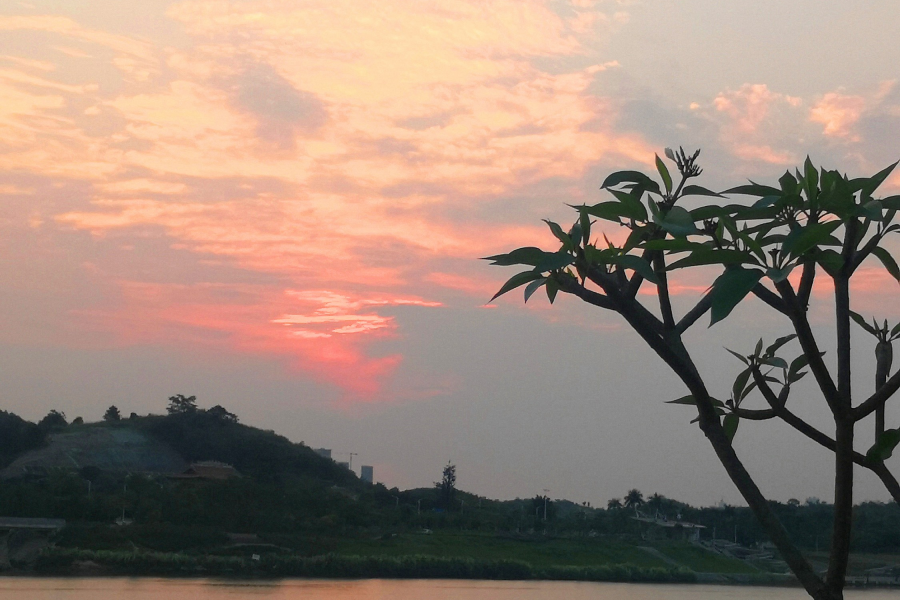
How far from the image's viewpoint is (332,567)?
64938 mm

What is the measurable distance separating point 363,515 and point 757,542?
118 feet

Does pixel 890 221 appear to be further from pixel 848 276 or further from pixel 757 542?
pixel 757 542

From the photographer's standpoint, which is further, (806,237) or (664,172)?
(664,172)

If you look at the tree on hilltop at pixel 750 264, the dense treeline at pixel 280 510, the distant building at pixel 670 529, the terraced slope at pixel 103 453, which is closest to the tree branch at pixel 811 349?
the tree on hilltop at pixel 750 264

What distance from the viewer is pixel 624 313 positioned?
8.91 feet

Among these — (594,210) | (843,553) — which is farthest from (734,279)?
(843,553)

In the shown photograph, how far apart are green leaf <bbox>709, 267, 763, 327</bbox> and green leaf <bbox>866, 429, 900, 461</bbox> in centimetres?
93

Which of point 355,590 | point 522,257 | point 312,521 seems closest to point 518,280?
point 522,257

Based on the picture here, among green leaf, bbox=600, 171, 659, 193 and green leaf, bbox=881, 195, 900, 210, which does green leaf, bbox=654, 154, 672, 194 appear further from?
green leaf, bbox=881, 195, 900, 210

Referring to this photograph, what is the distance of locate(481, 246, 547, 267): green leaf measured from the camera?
252 centimetres

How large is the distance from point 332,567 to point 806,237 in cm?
6554

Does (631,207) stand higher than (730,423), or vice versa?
(631,207)

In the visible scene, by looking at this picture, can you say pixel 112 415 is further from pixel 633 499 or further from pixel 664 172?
pixel 664 172

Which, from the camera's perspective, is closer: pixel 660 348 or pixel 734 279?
pixel 734 279
